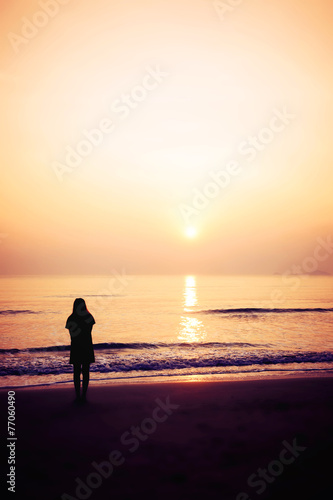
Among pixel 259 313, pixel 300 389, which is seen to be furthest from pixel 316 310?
pixel 300 389

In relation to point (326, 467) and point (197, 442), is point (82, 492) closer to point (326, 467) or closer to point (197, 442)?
point (197, 442)

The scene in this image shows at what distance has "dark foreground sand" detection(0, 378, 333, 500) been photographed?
15.7 ft

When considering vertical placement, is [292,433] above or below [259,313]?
above

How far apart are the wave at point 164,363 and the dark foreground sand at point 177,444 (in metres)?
4.69

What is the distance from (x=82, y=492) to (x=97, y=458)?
944 mm

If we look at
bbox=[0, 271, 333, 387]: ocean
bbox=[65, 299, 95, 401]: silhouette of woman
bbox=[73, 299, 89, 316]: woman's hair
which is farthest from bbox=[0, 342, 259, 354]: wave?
bbox=[73, 299, 89, 316]: woman's hair

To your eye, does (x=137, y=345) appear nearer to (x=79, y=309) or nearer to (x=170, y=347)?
(x=170, y=347)

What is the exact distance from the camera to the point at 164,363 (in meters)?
15.4

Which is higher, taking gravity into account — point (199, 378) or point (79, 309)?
point (79, 309)

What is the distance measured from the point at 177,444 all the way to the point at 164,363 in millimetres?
9461

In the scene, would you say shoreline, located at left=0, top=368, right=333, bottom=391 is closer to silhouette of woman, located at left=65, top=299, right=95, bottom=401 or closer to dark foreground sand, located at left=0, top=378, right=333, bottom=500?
dark foreground sand, located at left=0, top=378, right=333, bottom=500

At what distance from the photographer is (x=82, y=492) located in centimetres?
475

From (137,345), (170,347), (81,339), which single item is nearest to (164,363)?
(170,347)

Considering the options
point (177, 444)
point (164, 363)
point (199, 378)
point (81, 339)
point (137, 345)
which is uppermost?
point (81, 339)
